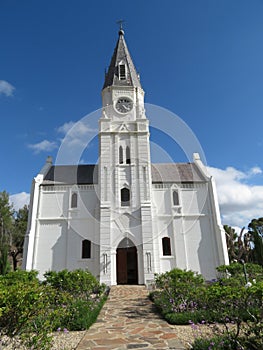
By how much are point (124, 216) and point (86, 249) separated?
181 inches

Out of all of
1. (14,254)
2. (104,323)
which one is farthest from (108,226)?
(14,254)

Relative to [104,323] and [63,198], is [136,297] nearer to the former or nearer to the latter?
[104,323]

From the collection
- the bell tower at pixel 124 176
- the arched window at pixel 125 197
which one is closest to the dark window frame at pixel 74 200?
the bell tower at pixel 124 176

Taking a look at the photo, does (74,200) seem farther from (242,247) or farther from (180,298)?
(242,247)

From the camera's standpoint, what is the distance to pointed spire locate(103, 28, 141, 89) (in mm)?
26359

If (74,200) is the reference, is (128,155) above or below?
above

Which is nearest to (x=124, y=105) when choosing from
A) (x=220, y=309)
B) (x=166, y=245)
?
(x=166, y=245)

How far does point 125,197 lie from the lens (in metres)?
21.6

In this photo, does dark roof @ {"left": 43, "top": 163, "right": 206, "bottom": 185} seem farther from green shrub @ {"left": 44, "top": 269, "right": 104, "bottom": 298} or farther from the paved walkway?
the paved walkway

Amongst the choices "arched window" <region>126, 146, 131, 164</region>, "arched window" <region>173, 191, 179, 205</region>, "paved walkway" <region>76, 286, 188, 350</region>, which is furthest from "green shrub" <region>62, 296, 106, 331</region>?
"arched window" <region>126, 146, 131, 164</region>

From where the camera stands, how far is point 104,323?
8.35 metres

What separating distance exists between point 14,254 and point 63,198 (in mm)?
19676

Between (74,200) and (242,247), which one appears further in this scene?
(242,247)

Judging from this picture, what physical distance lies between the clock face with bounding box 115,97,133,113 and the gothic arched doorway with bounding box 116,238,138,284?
516 inches
